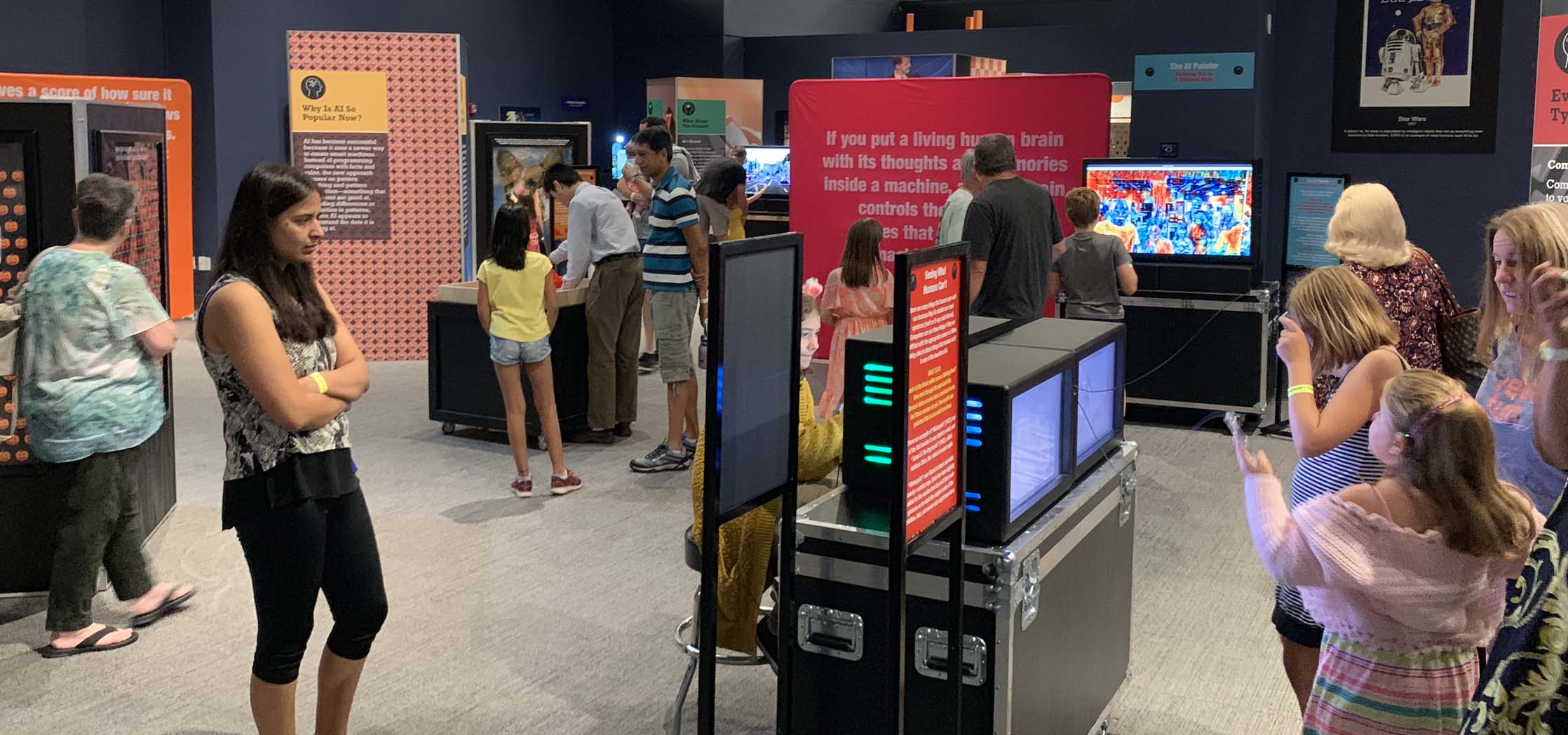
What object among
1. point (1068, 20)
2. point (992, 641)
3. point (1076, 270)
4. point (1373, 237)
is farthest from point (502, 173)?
point (1068, 20)

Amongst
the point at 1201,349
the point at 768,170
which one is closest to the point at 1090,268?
the point at 1201,349

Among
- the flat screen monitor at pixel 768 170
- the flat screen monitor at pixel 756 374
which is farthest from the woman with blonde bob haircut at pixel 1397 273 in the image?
the flat screen monitor at pixel 768 170

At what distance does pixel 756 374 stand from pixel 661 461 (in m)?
4.19

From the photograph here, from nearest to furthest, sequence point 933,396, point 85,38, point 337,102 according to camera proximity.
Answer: point 933,396
point 337,102
point 85,38

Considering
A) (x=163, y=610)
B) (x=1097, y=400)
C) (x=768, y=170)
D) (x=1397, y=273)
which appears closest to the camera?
(x=1097, y=400)

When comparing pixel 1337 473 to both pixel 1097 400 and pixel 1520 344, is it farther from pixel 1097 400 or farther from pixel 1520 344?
pixel 1097 400

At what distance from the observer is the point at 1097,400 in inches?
132

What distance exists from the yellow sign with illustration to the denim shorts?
3998 mm

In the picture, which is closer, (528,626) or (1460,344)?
(1460,344)

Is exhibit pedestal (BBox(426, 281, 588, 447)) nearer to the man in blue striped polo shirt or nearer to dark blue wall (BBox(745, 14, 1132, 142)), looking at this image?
the man in blue striped polo shirt

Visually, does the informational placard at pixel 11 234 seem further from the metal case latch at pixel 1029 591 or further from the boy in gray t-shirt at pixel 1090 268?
the boy in gray t-shirt at pixel 1090 268

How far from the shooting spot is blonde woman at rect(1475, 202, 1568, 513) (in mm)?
2699

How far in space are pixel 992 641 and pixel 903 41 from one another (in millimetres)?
14808

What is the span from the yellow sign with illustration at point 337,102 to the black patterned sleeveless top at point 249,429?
22.3 ft
